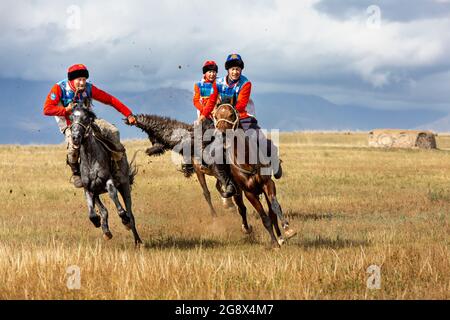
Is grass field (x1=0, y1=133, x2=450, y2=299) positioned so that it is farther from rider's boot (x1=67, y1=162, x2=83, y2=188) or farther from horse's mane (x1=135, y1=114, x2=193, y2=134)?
rider's boot (x1=67, y1=162, x2=83, y2=188)

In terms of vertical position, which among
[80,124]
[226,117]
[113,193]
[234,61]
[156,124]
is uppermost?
[234,61]

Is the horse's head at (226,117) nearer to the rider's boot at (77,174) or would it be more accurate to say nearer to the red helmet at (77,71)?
the red helmet at (77,71)

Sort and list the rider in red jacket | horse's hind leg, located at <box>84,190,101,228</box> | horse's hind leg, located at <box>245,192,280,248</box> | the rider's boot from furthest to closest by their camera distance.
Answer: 1. the rider's boot
2. the rider in red jacket
3. horse's hind leg, located at <box>84,190,101,228</box>
4. horse's hind leg, located at <box>245,192,280,248</box>

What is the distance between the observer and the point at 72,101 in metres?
12.1

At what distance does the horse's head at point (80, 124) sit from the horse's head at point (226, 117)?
2209 millimetres

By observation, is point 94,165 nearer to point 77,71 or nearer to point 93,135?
point 93,135

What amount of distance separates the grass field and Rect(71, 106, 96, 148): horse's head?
177 centimetres

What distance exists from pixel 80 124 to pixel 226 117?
2483 mm

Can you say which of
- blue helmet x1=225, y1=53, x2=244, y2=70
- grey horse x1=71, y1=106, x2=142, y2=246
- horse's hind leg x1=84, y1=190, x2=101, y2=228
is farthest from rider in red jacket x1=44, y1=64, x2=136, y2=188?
blue helmet x1=225, y1=53, x2=244, y2=70

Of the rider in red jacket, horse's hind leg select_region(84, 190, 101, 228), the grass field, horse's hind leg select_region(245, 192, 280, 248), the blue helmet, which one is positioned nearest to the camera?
the grass field

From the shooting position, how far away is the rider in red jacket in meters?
12.2

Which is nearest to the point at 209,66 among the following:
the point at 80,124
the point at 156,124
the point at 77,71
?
the point at 156,124

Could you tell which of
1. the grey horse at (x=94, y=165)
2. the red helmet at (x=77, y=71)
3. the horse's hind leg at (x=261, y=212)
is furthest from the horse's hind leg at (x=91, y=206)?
the horse's hind leg at (x=261, y=212)

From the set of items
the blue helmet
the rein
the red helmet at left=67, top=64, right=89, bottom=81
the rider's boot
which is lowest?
the rider's boot
